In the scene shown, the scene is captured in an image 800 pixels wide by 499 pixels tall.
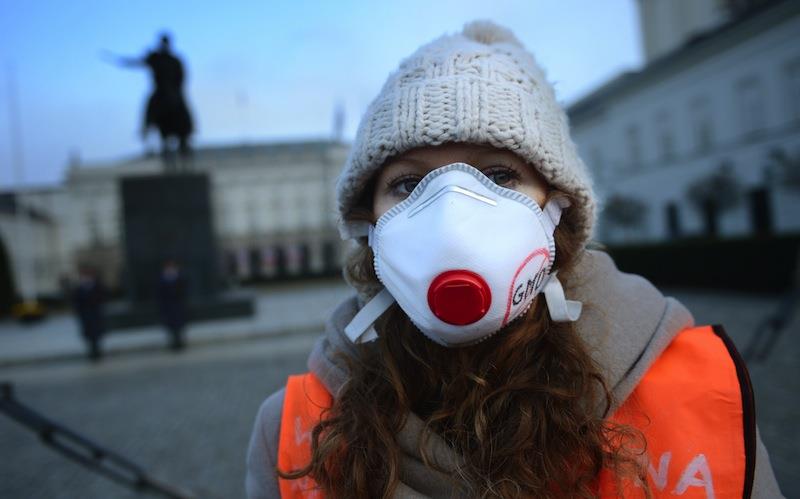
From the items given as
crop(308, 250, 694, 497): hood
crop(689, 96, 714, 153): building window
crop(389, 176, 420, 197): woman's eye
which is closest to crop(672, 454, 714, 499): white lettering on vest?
crop(308, 250, 694, 497): hood

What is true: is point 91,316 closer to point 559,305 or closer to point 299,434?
point 299,434

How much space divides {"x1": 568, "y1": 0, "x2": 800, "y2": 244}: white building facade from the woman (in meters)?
21.9

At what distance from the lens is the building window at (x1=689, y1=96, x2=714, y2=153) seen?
97.7 feet

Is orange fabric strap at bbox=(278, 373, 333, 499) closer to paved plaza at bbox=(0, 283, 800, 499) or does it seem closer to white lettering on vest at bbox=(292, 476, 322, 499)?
white lettering on vest at bbox=(292, 476, 322, 499)

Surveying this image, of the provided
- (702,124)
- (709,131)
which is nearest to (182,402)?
(709,131)

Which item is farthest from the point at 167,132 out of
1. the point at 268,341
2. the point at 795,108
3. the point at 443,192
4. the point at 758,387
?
the point at 795,108

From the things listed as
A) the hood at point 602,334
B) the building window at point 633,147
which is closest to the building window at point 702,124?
the building window at point 633,147

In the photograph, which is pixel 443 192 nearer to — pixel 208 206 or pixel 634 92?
pixel 208 206

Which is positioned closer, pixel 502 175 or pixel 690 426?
pixel 690 426

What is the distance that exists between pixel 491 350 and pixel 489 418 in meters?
0.13

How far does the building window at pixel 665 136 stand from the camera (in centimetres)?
3259

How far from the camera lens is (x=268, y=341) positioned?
10234mm

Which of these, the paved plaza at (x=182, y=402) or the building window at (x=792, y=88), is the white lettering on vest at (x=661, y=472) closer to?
the paved plaza at (x=182, y=402)

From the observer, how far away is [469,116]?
1.11m
